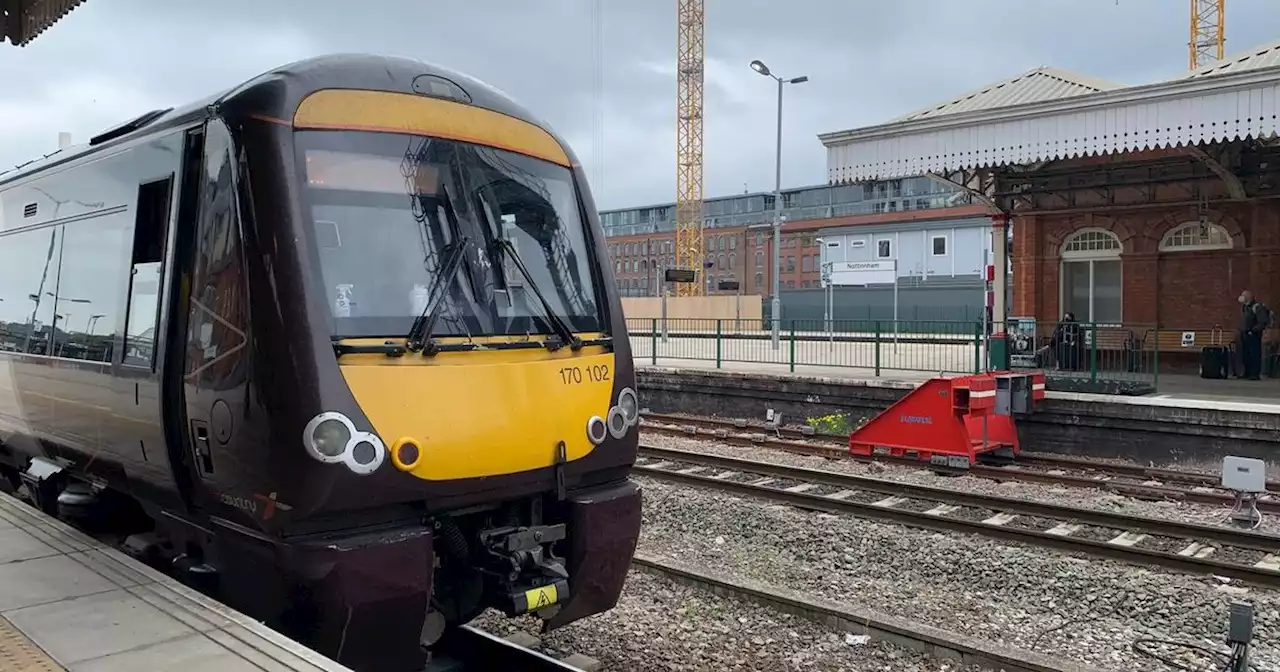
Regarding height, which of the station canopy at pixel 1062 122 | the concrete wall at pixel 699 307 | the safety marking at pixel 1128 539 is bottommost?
the safety marking at pixel 1128 539

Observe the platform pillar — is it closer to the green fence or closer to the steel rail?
the green fence

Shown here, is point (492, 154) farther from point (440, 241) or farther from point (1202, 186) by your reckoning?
point (1202, 186)

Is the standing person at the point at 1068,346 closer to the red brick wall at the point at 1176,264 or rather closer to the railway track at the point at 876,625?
the red brick wall at the point at 1176,264

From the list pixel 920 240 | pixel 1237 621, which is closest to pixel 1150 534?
pixel 1237 621

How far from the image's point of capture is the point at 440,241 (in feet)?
14.5

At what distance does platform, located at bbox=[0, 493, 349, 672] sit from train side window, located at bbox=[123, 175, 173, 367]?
1080mm

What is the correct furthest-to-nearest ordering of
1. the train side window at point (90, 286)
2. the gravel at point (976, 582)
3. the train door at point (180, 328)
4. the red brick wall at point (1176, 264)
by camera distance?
the red brick wall at point (1176, 264) → the gravel at point (976, 582) → the train side window at point (90, 286) → the train door at point (180, 328)

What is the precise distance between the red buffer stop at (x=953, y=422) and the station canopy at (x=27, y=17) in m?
10.4

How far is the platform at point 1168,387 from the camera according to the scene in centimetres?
1319

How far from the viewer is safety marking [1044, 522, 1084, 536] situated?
345 inches

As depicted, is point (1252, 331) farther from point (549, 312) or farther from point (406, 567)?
point (406, 567)

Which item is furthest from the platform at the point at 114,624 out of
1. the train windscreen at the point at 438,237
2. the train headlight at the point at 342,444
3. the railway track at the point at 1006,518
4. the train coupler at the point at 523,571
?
the railway track at the point at 1006,518

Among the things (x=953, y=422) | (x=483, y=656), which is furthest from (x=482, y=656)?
(x=953, y=422)

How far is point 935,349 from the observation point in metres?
18.7
